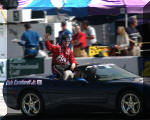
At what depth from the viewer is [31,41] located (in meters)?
16.1

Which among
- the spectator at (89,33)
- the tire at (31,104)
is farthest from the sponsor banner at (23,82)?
the spectator at (89,33)

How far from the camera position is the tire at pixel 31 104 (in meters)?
9.45

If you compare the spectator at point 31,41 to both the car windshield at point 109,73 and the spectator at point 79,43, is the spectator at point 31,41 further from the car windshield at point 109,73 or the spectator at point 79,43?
the car windshield at point 109,73

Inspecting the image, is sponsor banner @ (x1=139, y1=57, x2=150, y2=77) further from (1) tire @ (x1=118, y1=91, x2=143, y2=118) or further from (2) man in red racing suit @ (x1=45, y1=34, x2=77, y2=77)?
(1) tire @ (x1=118, y1=91, x2=143, y2=118)

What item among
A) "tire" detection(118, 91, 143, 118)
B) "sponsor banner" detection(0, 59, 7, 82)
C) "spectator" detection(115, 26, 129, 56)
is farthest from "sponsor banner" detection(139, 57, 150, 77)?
"tire" detection(118, 91, 143, 118)

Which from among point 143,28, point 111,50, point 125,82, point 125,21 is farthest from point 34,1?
point 125,82

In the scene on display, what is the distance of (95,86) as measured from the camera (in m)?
8.84

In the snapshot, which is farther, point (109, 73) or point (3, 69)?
point (3, 69)

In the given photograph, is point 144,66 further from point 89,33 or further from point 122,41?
point 89,33

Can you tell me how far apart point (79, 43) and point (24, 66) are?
2.38 metres

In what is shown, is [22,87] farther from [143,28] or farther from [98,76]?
[143,28]

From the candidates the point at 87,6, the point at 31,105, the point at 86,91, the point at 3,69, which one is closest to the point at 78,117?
the point at 86,91

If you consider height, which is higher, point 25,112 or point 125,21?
Result: point 125,21

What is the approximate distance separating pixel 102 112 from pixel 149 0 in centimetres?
1096
